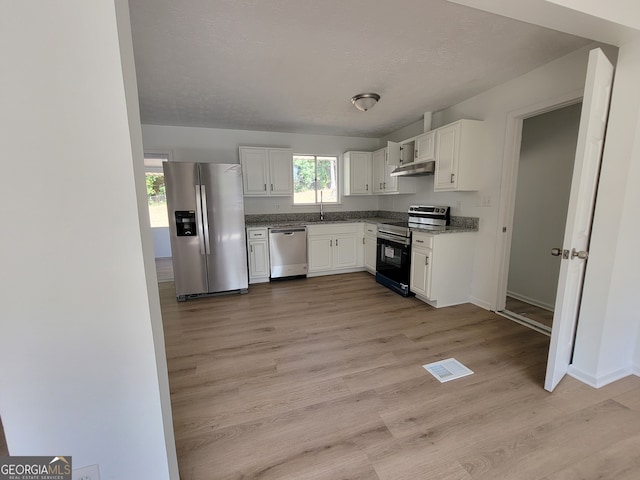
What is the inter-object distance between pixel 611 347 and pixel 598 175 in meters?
1.17

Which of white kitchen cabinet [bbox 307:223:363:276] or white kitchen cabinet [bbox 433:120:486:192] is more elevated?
white kitchen cabinet [bbox 433:120:486:192]

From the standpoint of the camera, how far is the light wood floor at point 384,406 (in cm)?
125

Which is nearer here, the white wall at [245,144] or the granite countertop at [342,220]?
the granite countertop at [342,220]

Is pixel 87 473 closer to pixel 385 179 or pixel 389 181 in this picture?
pixel 389 181

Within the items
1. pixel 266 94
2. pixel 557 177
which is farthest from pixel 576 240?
pixel 266 94

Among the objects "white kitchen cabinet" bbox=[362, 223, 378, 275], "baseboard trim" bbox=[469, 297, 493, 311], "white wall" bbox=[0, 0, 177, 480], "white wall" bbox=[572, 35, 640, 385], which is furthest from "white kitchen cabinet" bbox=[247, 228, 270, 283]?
"white wall" bbox=[572, 35, 640, 385]

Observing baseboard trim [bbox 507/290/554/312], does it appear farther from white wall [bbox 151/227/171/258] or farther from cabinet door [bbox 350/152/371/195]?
white wall [bbox 151/227/171/258]

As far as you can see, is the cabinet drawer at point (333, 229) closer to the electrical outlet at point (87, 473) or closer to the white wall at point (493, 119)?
the white wall at point (493, 119)

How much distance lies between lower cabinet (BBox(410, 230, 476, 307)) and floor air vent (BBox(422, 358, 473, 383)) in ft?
3.48

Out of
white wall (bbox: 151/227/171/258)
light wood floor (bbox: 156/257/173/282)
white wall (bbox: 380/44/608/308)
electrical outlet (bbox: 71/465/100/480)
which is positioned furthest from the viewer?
white wall (bbox: 151/227/171/258)

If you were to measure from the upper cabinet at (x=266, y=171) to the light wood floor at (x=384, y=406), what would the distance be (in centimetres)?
223

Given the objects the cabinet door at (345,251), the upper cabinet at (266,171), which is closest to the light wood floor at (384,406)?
the cabinet door at (345,251)

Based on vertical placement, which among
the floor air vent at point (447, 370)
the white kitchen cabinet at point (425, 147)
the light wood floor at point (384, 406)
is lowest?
the light wood floor at point (384, 406)

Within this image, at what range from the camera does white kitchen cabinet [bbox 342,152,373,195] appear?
15.0 feet
